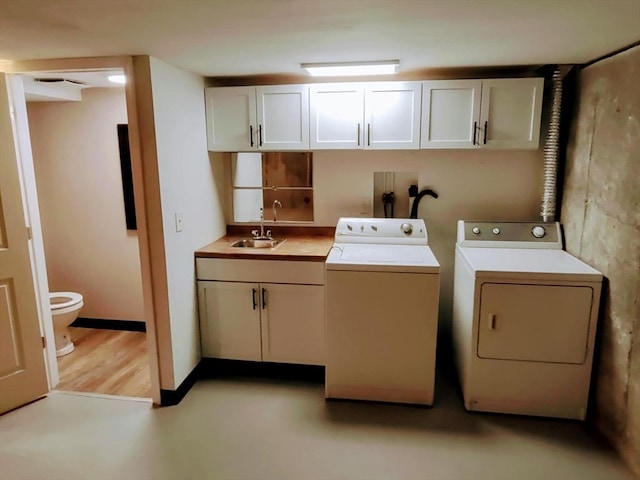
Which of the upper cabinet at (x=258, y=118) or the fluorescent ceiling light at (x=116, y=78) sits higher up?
the fluorescent ceiling light at (x=116, y=78)

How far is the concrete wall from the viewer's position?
6.77 ft

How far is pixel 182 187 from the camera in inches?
106

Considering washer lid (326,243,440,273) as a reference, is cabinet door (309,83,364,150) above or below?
above

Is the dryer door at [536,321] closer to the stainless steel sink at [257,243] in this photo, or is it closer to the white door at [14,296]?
the stainless steel sink at [257,243]

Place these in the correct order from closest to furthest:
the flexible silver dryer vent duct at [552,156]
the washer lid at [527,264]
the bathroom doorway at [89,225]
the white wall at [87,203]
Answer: the washer lid at [527,264] < the flexible silver dryer vent duct at [552,156] < the bathroom doorway at [89,225] < the white wall at [87,203]

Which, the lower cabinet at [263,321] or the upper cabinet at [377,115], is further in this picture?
the lower cabinet at [263,321]

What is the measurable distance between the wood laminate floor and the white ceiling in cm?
211

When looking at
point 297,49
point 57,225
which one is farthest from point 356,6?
point 57,225

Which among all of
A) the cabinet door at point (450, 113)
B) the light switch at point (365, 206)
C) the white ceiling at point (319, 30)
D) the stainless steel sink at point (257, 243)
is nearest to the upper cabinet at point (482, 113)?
the cabinet door at point (450, 113)

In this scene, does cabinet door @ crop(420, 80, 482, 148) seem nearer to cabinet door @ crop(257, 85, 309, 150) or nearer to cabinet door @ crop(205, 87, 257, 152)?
cabinet door @ crop(257, 85, 309, 150)

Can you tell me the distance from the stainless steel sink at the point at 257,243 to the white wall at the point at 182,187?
0.24 m

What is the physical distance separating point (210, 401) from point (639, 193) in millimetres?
2673

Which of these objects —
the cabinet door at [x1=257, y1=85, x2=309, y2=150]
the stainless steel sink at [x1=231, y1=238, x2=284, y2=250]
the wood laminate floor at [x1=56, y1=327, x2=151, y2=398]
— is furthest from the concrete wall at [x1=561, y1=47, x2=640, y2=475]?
the wood laminate floor at [x1=56, y1=327, x2=151, y2=398]

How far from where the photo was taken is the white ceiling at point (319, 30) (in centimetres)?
156
